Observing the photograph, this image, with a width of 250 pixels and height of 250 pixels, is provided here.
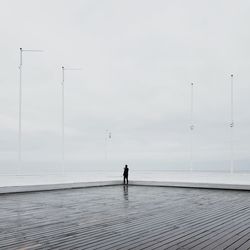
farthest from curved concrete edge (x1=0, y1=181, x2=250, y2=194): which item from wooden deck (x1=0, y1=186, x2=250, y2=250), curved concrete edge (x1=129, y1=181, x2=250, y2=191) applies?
wooden deck (x1=0, y1=186, x2=250, y2=250)

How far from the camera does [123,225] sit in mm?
7812

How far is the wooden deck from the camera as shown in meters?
6.07

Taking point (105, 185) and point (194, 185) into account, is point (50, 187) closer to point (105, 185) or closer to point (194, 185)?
point (105, 185)

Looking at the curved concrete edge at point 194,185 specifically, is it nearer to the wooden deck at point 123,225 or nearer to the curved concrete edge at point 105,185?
the curved concrete edge at point 105,185

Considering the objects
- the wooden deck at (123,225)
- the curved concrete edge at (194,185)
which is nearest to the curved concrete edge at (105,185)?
the curved concrete edge at (194,185)

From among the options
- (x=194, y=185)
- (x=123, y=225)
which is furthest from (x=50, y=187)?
(x=123, y=225)

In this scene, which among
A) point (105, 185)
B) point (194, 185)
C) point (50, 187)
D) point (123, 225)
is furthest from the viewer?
point (105, 185)

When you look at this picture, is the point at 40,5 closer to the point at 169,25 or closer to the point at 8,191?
the point at 169,25

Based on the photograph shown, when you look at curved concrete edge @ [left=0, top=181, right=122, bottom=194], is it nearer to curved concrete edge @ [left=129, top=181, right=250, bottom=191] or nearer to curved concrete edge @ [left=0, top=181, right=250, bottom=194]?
curved concrete edge @ [left=0, top=181, right=250, bottom=194]

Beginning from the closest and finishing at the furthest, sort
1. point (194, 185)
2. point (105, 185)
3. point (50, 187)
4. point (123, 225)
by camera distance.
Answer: point (123, 225) < point (50, 187) < point (194, 185) < point (105, 185)

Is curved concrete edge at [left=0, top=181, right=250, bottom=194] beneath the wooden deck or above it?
beneath

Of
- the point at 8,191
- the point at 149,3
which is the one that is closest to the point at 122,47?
the point at 149,3

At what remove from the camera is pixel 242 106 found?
1167 inches

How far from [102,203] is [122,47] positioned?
15.6m
